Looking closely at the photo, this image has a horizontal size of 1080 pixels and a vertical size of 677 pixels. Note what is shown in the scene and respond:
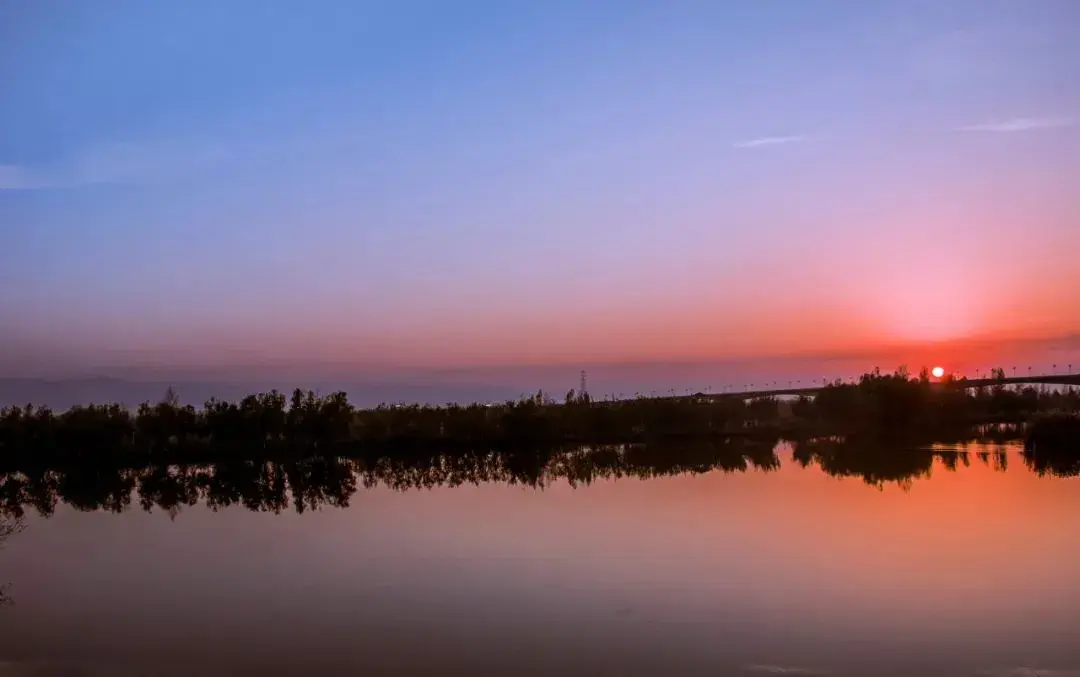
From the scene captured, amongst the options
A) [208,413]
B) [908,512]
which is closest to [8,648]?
[908,512]

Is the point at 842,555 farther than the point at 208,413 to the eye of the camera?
No

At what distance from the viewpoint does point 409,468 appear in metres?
35.3

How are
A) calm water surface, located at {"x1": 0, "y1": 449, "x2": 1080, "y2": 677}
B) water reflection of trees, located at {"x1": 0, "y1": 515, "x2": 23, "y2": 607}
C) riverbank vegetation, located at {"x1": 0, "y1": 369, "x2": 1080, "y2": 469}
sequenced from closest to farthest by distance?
calm water surface, located at {"x1": 0, "y1": 449, "x2": 1080, "y2": 677}, water reflection of trees, located at {"x1": 0, "y1": 515, "x2": 23, "y2": 607}, riverbank vegetation, located at {"x1": 0, "y1": 369, "x2": 1080, "y2": 469}

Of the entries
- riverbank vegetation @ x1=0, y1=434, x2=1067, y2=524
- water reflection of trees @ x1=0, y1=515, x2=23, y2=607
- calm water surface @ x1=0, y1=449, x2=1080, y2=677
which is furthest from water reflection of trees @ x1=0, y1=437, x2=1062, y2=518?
calm water surface @ x1=0, y1=449, x2=1080, y2=677

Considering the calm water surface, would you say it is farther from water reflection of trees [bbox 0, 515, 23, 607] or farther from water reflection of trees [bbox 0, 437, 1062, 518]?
water reflection of trees [bbox 0, 437, 1062, 518]

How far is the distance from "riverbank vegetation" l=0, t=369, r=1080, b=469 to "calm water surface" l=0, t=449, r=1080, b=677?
19.1 meters

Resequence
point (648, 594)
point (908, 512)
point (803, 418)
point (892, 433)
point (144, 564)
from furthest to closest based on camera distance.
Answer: point (803, 418) → point (892, 433) → point (908, 512) → point (144, 564) → point (648, 594)

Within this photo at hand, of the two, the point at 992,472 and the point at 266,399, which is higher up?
the point at 266,399

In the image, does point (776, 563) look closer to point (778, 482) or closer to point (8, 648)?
point (8, 648)

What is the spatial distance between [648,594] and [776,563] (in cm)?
294

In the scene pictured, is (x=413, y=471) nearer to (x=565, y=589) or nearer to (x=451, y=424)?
(x=451, y=424)

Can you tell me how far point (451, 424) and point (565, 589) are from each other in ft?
122

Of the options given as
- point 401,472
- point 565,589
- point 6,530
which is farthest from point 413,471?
point 565,589

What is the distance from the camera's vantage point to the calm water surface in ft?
32.7
